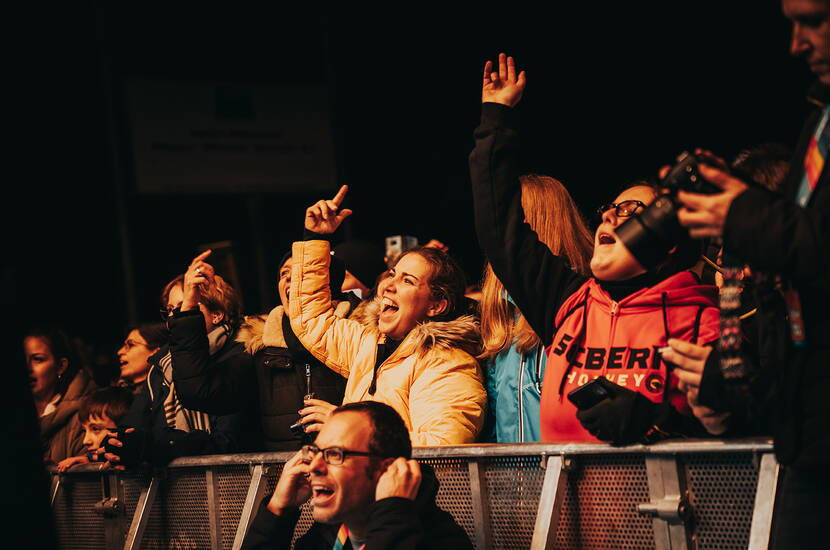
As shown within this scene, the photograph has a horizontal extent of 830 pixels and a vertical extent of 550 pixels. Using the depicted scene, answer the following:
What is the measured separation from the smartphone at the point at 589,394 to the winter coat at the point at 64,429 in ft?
11.7

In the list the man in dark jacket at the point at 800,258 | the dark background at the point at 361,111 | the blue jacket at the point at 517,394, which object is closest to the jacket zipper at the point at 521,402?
the blue jacket at the point at 517,394

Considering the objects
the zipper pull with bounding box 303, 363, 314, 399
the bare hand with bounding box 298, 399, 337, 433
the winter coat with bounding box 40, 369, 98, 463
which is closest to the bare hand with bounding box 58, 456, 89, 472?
the winter coat with bounding box 40, 369, 98, 463

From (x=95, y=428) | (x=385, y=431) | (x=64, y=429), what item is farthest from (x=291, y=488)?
(x=64, y=429)

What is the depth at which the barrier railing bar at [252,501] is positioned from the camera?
3666 mm

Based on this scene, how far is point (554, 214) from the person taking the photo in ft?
12.6

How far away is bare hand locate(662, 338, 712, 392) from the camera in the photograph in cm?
242

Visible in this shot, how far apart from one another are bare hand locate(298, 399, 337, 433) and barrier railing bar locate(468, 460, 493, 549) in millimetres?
671

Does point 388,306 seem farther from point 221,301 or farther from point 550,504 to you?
point 550,504

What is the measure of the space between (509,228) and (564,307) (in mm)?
297

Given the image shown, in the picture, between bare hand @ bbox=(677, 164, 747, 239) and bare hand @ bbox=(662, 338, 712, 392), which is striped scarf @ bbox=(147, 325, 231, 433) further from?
bare hand @ bbox=(677, 164, 747, 239)

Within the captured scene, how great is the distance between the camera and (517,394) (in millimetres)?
3764

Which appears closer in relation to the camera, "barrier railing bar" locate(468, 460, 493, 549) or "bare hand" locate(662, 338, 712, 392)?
"bare hand" locate(662, 338, 712, 392)

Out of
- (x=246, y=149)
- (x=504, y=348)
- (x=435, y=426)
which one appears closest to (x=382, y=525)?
(x=435, y=426)

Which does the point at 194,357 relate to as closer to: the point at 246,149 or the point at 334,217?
the point at 334,217
